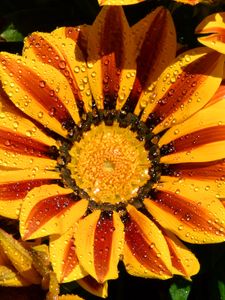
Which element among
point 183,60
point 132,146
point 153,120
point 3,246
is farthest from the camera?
point 132,146

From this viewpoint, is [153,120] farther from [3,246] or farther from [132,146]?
[3,246]

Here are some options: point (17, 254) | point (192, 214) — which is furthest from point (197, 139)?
point (17, 254)

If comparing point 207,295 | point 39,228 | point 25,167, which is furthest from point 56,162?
point 207,295

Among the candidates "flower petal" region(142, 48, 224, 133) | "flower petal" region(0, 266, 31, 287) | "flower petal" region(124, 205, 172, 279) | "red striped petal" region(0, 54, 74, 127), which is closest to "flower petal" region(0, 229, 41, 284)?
"flower petal" region(0, 266, 31, 287)

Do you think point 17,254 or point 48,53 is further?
point 48,53

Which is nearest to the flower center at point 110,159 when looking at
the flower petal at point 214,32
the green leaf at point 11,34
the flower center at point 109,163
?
the flower center at point 109,163

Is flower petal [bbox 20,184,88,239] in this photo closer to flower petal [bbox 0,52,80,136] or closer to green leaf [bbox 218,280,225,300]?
flower petal [bbox 0,52,80,136]

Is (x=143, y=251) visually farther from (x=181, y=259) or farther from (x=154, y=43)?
(x=154, y=43)
